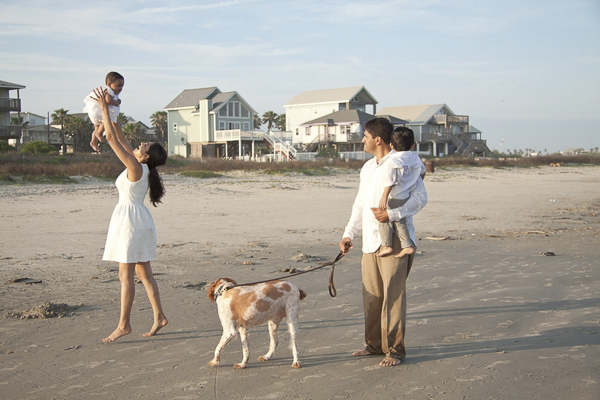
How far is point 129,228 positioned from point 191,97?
5600cm

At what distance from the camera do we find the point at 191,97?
58.8 meters

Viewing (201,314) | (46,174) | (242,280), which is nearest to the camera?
(201,314)

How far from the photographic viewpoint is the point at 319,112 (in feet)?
214

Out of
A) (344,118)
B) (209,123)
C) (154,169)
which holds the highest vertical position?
(344,118)

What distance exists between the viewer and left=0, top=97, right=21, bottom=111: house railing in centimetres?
4105

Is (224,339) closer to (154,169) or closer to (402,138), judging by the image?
(154,169)

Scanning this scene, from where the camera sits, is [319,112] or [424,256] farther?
[319,112]

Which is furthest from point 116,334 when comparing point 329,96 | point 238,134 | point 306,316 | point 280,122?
point 280,122

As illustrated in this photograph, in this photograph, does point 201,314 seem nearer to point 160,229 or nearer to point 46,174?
point 160,229

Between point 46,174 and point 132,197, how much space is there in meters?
18.6

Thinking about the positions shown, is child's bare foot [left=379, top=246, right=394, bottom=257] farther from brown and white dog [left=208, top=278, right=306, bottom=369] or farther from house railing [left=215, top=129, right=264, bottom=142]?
house railing [left=215, top=129, right=264, bottom=142]

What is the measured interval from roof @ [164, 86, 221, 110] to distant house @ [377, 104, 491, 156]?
22601 mm

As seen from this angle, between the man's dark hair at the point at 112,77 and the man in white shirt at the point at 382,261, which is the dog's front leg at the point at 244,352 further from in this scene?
the man's dark hair at the point at 112,77

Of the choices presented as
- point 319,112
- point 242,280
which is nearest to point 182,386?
point 242,280
